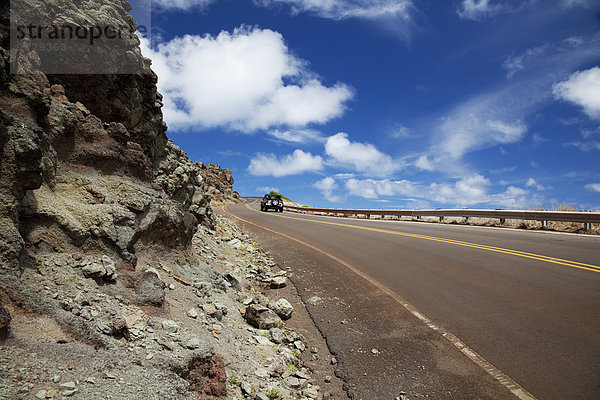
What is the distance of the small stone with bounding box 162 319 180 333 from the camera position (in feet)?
12.6

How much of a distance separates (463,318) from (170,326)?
451 centimetres

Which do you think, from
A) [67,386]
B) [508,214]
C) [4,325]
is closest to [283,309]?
[67,386]

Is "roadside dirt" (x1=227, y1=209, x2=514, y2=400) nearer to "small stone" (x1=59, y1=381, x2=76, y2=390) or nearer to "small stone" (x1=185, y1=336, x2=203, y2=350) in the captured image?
"small stone" (x1=185, y1=336, x2=203, y2=350)

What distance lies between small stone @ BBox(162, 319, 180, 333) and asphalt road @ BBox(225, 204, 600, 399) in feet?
7.55

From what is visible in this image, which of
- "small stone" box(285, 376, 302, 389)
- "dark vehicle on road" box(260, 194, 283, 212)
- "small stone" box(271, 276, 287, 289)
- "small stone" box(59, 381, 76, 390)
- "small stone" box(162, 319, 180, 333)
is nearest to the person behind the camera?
"small stone" box(59, 381, 76, 390)

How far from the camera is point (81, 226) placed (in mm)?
4316

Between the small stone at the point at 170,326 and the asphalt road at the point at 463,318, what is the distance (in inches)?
90.6

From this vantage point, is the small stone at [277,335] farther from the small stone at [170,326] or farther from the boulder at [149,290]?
the boulder at [149,290]

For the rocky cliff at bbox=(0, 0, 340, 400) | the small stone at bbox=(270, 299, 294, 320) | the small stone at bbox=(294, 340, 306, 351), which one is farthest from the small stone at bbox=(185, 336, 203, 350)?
the small stone at bbox=(270, 299, 294, 320)

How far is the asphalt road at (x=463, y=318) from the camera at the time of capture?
3727 millimetres

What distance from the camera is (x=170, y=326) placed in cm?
388

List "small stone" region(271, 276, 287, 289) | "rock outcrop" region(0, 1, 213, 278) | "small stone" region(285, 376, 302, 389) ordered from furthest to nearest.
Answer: "small stone" region(271, 276, 287, 289) < "small stone" region(285, 376, 302, 389) < "rock outcrop" region(0, 1, 213, 278)

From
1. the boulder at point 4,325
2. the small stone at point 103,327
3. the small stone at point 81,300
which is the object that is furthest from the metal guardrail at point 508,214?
the boulder at point 4,325

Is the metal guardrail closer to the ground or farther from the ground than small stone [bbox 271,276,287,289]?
farther from the ground
